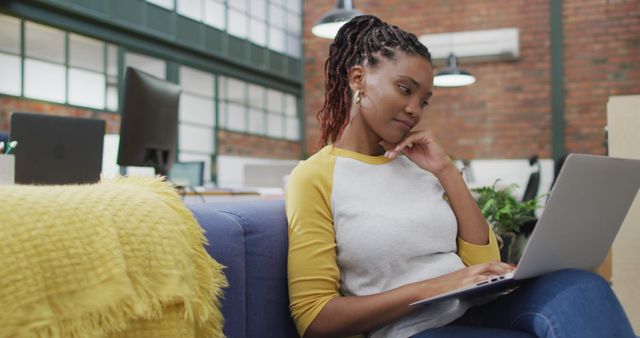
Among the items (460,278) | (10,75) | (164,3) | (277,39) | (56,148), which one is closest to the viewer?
(460,278)

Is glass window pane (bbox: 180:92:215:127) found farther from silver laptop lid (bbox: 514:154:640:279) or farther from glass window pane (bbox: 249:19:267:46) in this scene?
silver laptop lid (bbox: 514:154:640:279)

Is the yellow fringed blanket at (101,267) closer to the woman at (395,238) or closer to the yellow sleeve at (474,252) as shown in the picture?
the woman at (395,238)

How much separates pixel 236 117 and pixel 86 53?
2099mm

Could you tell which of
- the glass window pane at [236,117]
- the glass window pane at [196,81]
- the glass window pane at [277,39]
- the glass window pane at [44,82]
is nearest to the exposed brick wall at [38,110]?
the glass window pane at [44,82]

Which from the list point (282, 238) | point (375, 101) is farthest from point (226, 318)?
point (375, 101)

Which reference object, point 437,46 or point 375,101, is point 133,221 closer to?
point 375,101

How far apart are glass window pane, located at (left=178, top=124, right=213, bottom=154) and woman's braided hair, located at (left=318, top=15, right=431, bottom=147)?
476 centimetres

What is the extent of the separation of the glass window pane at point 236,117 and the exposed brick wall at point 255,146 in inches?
3.7

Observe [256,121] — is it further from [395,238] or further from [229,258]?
[229,258]

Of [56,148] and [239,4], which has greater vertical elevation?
[239,4]

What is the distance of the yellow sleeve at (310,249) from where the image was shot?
47.4 inches

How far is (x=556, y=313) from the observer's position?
3.60 feet

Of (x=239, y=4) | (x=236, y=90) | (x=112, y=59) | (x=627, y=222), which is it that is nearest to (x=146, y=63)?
(x=112, y=59)

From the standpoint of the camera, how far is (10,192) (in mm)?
767
